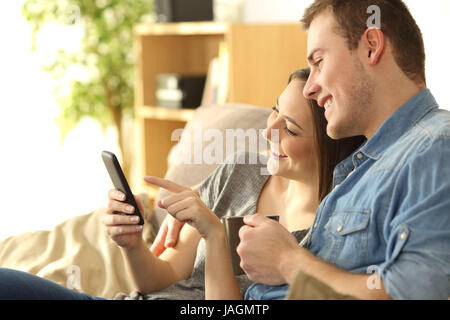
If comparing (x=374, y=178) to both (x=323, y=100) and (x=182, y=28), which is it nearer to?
(x=323, y=100)

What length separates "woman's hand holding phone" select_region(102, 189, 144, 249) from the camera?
1.11m

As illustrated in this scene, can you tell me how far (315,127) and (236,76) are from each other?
1.19 m

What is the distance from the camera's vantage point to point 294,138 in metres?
1.13

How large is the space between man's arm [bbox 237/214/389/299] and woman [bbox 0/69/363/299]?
7cm

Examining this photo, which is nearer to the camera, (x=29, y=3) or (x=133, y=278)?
(x=133, y=278)

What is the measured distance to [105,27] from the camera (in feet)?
10.2

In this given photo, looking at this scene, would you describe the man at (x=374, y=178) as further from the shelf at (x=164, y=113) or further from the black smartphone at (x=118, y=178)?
the shelf at (x=164, y=113)

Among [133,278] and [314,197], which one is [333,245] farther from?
[133,278]

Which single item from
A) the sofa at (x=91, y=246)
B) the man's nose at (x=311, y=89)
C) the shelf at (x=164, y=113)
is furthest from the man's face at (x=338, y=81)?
the shelf at (x=164, y=113)

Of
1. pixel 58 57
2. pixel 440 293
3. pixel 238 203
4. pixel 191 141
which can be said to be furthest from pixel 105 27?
pixel 440 293

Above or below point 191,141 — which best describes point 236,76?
above

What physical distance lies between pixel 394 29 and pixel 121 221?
59 centimetres

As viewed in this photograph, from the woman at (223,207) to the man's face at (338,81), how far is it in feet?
0.35

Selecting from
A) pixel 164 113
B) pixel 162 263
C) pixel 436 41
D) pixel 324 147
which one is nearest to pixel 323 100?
pixel 324 147
